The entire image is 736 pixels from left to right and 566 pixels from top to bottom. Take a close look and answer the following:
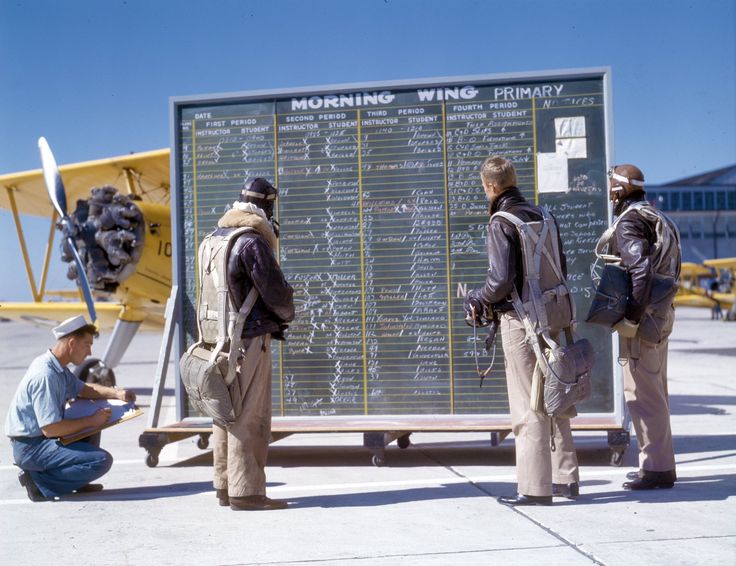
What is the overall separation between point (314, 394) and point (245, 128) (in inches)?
82.8

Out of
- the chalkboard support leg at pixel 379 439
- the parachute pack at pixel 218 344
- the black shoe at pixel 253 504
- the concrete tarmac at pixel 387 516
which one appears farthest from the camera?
the chalkboard support leg at pixel 379 439

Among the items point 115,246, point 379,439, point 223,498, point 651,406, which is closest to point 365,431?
point 379,439

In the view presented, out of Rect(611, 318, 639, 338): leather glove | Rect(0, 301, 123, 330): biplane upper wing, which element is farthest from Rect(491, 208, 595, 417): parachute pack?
Rect(0, 301, 123, 330): biplane upper wing

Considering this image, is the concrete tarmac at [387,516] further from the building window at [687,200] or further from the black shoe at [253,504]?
the building window at [687,200]

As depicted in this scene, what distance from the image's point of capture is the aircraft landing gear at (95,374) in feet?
36.2

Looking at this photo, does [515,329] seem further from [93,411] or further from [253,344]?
[93,411]

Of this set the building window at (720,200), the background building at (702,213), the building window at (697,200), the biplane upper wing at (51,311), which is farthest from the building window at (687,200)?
the biplane upper wing at (51,311)

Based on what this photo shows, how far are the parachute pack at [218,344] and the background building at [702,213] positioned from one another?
2753 inches

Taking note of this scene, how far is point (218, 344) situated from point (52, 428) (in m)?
1.34

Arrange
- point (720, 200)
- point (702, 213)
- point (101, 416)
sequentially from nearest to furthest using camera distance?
point (101, 416) < point (702, 213) < point (720, 200)

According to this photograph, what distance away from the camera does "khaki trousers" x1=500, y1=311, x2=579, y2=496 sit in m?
4.53

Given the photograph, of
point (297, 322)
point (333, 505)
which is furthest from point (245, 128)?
point (333, 505)

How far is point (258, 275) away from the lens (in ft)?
15.1

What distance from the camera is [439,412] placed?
21.1ft
